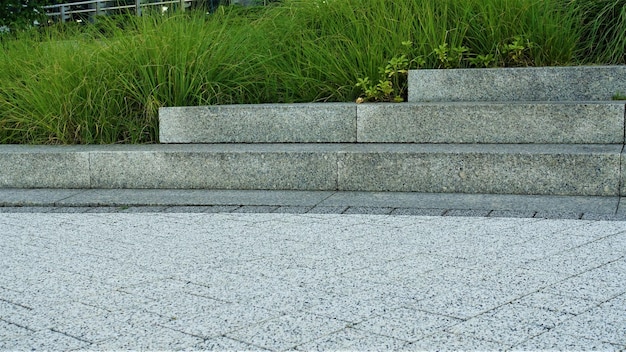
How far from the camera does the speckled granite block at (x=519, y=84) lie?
580cm

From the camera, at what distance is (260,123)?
604cm

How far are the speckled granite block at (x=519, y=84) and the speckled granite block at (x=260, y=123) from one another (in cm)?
65

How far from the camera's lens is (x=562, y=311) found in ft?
9.97

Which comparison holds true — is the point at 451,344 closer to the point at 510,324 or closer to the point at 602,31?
the point at 510,324

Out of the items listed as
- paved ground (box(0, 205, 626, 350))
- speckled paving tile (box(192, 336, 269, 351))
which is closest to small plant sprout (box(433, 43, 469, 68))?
paved ground (box(0, 205, 626, 350))

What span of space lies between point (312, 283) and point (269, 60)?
11.4 feet

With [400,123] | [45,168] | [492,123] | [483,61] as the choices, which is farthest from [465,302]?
[45,168]

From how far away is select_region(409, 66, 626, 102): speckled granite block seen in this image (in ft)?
19.0

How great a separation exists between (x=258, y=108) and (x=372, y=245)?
217 centimetres

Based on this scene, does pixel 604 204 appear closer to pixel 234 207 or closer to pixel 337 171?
pixel 337 171

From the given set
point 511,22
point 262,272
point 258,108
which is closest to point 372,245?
point 262,272

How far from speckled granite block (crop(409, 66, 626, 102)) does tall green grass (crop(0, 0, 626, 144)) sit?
31 centimetres

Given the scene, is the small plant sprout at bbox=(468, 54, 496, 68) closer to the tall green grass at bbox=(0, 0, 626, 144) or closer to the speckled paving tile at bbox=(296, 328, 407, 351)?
the tall green grass at bbox=(0, 0, 626, 144)

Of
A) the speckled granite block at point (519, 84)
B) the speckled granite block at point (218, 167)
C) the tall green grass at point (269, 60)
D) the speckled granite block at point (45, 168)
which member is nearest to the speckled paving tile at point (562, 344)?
the speckled granite block at point (218, 167)
